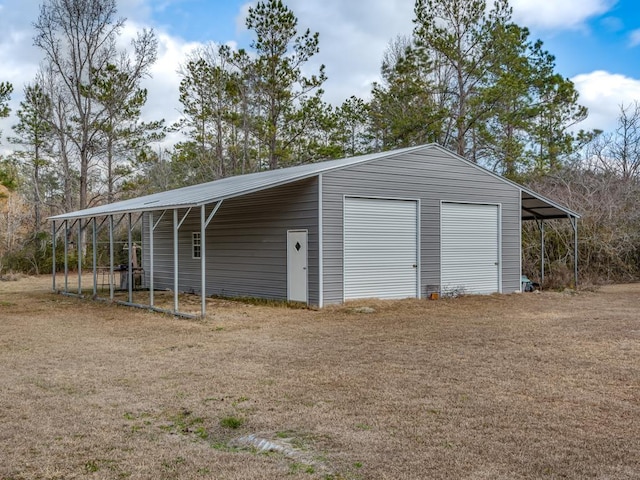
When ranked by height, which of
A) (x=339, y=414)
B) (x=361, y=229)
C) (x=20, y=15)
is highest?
(x=20, y=15)

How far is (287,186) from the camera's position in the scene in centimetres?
1184

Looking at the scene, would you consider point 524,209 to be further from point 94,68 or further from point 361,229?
point 94,68

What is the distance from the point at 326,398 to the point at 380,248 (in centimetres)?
740

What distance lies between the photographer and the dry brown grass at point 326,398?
11.4 feet

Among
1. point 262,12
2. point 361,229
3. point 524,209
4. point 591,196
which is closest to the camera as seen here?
point 361,229

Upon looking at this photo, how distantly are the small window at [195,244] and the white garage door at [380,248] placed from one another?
202 inches

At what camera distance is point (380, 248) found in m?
12.1

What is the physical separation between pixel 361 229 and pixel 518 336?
182 inches

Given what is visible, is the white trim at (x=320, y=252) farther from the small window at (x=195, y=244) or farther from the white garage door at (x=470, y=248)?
the small window at (x=195, y=244)

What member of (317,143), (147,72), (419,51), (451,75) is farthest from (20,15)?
(451,75)

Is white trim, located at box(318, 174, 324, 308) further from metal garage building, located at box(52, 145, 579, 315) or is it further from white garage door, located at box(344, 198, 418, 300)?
white garage door, located at box(344, 198, 418, 300)

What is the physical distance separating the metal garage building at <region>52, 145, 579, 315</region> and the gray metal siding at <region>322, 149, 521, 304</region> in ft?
0.08

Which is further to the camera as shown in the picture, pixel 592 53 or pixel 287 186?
pixel 592 53

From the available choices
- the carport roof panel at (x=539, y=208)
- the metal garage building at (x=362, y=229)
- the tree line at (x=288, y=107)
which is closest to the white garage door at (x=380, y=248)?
the metal garage building at (x=362, y=229)
